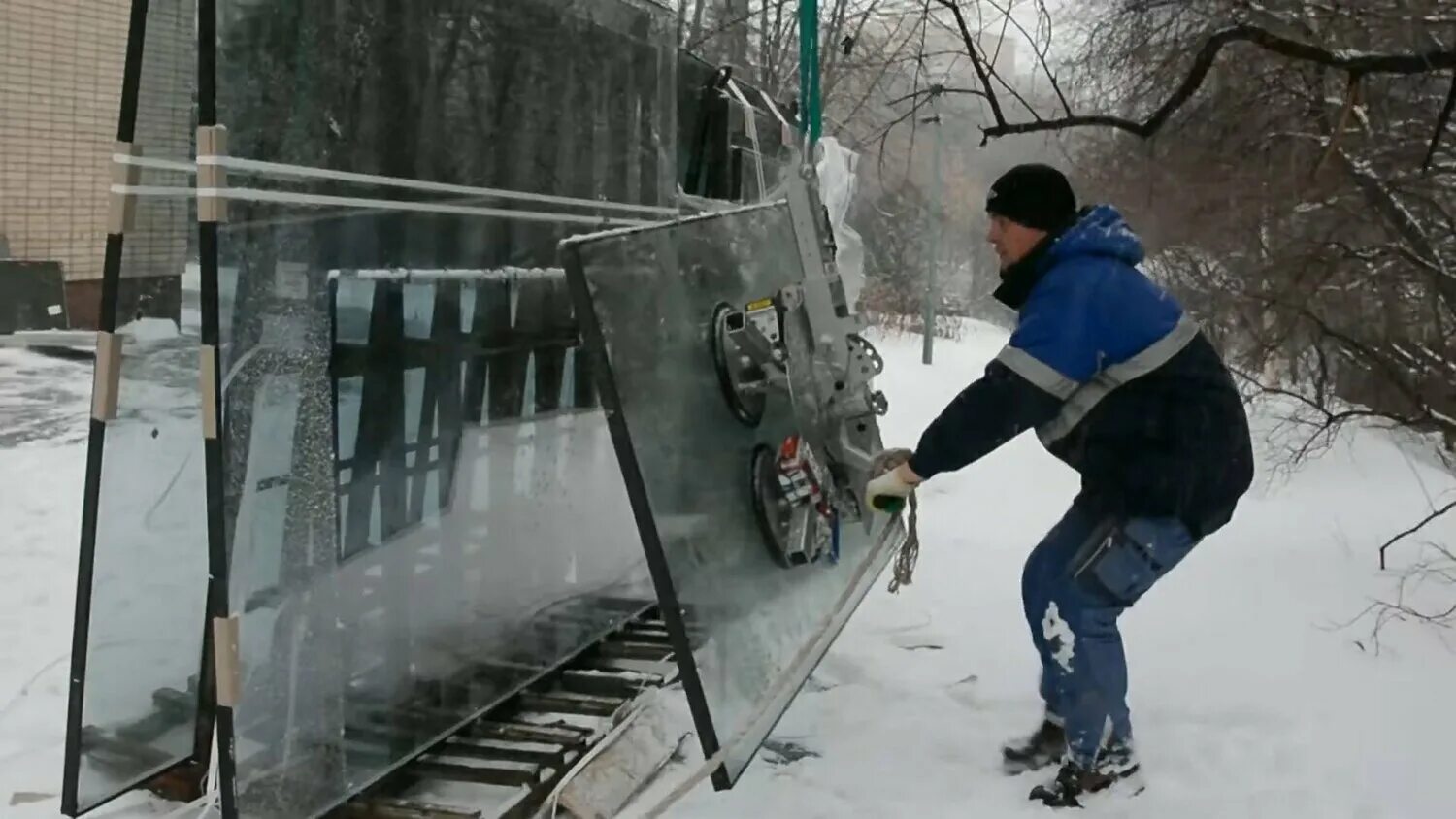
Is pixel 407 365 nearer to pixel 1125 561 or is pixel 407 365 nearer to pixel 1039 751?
pixel 1125 561

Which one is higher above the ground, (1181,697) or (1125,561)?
(1125,561)

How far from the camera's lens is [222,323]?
8.84ft

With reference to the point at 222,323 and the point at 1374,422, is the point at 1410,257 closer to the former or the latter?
the point at 1374,422

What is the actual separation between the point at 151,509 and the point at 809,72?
120 inches

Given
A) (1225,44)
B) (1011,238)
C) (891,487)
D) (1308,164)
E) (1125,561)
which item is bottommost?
(1125,561)

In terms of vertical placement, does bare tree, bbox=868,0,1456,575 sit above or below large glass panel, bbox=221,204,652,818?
above

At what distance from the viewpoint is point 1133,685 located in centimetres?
441

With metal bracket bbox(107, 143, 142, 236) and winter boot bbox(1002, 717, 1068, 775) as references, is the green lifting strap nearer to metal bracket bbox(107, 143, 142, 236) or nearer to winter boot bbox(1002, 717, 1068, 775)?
winter boot bbox(1002, 717, 1068, 775)

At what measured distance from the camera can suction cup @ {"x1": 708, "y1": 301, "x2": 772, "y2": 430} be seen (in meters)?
3.68

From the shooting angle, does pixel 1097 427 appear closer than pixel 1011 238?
Yes

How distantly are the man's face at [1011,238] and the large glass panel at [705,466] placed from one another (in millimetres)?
823

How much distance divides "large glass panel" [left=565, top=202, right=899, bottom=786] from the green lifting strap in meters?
0.93

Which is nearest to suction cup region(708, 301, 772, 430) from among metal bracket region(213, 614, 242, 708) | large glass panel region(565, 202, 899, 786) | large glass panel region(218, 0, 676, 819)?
large glass panel region(565, 202, 899, 786)

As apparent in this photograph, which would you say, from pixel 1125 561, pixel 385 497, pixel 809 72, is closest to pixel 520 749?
pixel 385 497
